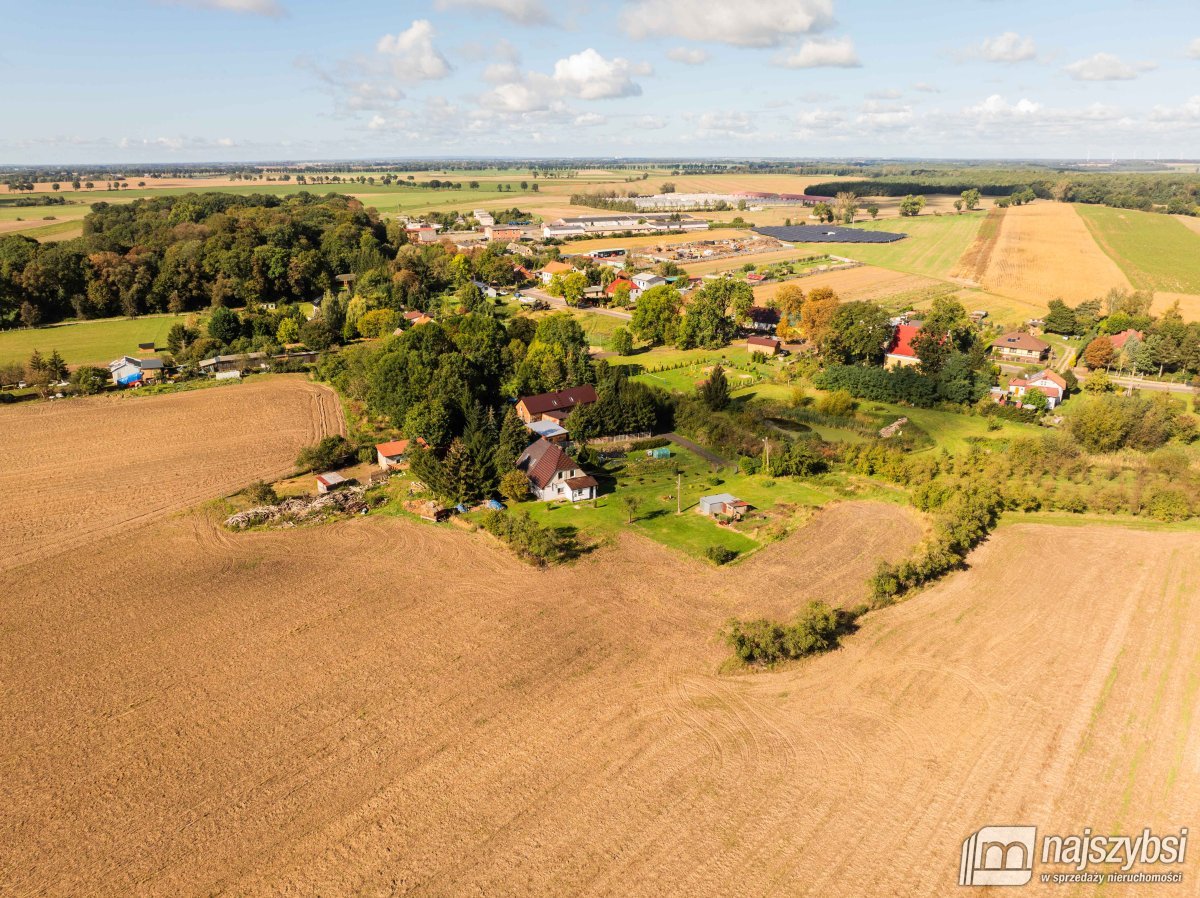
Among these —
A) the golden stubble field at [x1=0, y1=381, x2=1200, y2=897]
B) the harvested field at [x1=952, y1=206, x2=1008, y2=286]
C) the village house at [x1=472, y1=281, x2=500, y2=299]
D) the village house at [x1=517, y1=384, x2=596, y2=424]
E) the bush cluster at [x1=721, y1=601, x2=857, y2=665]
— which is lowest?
the golden stubble field at [x1=0, y1=381, x2=1200, y2=897]

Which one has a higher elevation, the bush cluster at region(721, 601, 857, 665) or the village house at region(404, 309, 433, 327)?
the village house at region(404, 309, 433, 327)

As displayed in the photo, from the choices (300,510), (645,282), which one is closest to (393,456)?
(300,510)

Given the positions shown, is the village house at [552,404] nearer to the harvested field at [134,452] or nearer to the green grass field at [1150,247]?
the harvested field at [134,452]

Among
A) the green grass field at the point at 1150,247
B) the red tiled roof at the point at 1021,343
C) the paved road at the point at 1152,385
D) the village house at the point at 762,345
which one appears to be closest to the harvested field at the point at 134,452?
the village house at the point at 762,345

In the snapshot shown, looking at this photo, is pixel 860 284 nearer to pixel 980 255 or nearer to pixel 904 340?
pixel 980 255

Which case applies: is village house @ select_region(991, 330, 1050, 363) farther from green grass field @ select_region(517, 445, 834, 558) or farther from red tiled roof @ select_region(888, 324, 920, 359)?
green grass field @ select_region(517, 445, 834, 558)

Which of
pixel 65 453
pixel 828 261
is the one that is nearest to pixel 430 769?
pixel 65 453

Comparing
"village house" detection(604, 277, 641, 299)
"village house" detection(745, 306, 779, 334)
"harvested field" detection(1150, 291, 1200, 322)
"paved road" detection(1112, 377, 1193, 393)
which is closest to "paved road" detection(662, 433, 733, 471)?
"village house" detection(745, 306, 779, 334)
